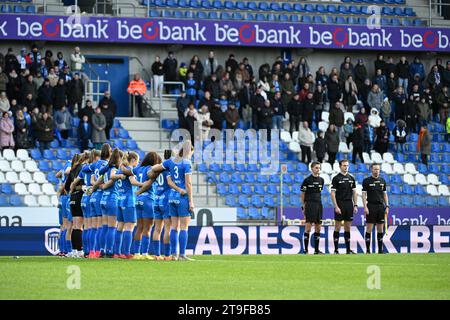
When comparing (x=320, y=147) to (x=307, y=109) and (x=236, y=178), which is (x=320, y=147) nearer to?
(x=307, y=109)

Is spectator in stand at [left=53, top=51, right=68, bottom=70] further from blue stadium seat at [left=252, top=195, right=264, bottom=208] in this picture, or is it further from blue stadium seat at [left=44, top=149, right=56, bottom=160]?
blue stadium seat at [left=252, top=195, right=264, bottom=208]

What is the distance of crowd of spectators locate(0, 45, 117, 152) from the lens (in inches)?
1251

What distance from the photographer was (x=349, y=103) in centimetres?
3703

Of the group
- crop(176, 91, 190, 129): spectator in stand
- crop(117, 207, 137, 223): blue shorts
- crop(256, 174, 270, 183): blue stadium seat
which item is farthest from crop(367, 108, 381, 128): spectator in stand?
crop(117, 207, 137, 223): blue shorts

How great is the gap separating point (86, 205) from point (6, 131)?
10530 millimetres

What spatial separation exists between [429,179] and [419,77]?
4.42m

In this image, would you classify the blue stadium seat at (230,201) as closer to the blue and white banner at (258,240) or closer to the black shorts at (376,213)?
the blue and white banner at (258,240)

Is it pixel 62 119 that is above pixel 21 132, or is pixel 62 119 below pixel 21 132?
above

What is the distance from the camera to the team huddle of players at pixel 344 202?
81.9 feet

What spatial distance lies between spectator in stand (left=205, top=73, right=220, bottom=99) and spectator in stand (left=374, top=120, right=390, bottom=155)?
5463mm

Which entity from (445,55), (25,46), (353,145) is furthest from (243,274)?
(445,55)

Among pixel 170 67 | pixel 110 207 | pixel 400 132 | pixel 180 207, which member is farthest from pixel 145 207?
pixel 400 132

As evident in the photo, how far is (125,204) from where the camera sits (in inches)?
810

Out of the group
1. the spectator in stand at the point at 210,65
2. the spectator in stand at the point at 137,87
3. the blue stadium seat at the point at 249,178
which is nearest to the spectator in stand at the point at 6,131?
the spectator in stand at the point at 137,87
